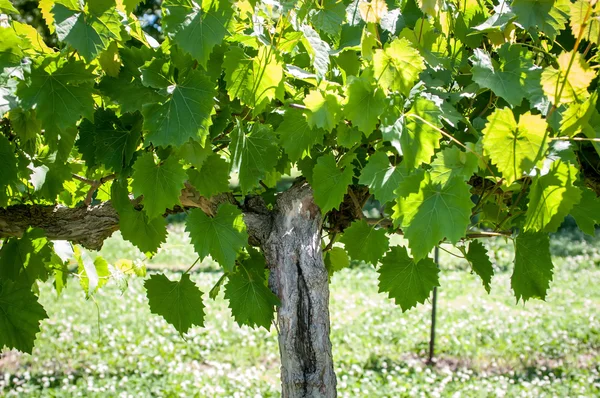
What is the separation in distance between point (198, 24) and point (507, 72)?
24.0 inches

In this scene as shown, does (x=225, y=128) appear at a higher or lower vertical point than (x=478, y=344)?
lower

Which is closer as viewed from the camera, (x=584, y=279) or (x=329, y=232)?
(x=329, y=232)

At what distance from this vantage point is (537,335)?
18.1 ft

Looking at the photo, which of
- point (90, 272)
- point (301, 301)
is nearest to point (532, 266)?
point (301, 301)

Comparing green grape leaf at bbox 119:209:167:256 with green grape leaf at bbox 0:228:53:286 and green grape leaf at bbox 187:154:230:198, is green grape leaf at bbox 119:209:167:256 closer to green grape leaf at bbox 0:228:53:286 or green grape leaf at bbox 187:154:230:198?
green grape leaf at bbox 187:154:230:198

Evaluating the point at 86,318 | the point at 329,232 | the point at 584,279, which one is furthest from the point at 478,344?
the point at 329,232

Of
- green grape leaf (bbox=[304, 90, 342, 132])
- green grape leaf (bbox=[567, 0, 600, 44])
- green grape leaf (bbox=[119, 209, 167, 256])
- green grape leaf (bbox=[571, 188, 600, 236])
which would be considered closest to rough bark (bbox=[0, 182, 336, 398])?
green grape leaf (bbox=[119, 209, 167, 256])

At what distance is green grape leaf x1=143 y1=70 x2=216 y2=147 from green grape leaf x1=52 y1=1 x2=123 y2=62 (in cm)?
13

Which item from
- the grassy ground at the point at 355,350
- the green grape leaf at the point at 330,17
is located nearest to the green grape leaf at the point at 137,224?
the green grape leaf at the point at 330,17

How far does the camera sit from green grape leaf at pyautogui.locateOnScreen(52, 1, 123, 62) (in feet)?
3.84

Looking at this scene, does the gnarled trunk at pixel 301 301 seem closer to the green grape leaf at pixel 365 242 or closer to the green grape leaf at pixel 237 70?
Result: the green grape leaf at pixel 365 242

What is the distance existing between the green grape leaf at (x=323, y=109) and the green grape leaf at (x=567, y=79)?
0.37 m

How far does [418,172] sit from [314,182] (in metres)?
0.26

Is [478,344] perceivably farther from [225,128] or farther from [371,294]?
[225,128]
